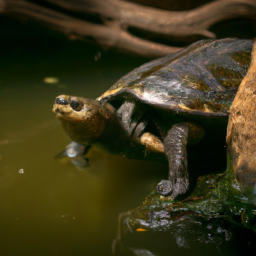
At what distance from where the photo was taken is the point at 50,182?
2.03 m

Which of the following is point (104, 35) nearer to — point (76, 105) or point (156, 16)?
point (156, 16)

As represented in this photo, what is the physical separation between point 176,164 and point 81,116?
2.50 feet

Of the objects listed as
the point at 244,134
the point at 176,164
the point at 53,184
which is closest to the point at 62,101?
the point at 53,184

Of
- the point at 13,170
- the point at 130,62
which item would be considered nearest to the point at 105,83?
the point at 130,62

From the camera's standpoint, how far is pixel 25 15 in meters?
3.68

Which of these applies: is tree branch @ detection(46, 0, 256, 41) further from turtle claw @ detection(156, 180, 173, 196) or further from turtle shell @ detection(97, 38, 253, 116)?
turtle claw @ detection(156, 180, 173, 196)

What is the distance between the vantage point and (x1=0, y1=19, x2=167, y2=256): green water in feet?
5.10

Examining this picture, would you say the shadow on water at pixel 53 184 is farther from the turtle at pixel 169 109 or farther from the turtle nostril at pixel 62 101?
the turtle nostril at pixel 62 101

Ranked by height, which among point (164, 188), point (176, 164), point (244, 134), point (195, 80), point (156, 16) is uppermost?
point (156, 16)

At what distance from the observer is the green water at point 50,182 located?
5.10 feet

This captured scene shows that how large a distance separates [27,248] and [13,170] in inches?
32.1

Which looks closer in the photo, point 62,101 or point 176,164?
point 62,101

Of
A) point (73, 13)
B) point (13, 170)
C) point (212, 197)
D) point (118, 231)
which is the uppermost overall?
point (73, 13)

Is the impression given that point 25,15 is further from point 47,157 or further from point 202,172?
point 202,172
